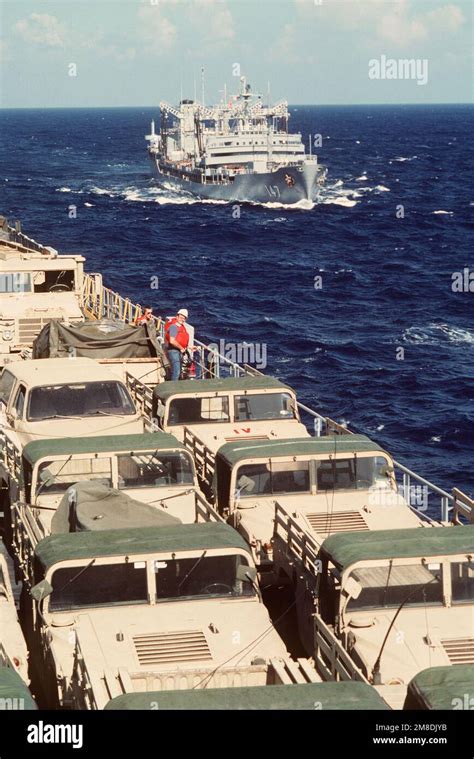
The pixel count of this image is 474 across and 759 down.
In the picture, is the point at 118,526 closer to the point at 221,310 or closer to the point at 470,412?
the point at 470,412

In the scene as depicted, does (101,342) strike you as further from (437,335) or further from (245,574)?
(437,335)

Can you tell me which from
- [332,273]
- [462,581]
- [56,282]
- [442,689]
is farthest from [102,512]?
[332,273]

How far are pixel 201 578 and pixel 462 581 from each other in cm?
274

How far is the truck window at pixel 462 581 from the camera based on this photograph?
12.6m

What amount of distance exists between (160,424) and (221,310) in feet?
118

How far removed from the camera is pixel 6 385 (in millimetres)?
19547

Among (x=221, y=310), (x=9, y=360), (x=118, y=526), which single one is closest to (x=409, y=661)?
(x=118, y=526)

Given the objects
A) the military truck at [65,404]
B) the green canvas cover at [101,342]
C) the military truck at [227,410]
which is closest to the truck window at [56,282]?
the green canvas cover at [101,342]

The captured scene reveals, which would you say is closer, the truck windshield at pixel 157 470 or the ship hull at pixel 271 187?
the truck windshield at pixel 157 470

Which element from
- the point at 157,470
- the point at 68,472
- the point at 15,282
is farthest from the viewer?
the point at 15,282

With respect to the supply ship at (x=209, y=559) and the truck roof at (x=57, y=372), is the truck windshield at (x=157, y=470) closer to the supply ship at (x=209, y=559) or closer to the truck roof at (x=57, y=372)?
the supply ship at (x=209, y=559)

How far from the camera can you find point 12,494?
55.4ft

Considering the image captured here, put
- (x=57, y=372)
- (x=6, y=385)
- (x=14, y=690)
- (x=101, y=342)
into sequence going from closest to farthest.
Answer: (x=14, y=690), (x=57, y=372), (x=6, y=385), (x=101, y=342)

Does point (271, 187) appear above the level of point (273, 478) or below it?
below
